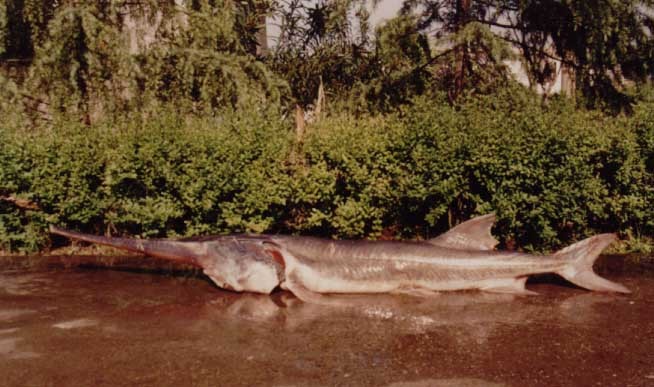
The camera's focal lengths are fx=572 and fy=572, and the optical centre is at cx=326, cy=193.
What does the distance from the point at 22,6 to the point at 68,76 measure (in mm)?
1591

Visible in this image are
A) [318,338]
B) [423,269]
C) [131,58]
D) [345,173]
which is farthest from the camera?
[131,58]

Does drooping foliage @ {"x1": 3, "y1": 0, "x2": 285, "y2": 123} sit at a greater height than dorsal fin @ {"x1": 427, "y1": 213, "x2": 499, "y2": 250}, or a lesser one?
greater

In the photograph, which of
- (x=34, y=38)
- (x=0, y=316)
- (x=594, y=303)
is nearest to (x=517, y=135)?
(x=594, y=303)

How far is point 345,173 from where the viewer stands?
27.9ft

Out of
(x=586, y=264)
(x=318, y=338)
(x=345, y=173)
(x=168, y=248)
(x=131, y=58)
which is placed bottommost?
(x=318, y=338)

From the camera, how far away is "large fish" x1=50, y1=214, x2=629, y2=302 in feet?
21.0

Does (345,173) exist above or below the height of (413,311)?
above

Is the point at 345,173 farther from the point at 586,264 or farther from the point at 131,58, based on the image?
the point at 131,58

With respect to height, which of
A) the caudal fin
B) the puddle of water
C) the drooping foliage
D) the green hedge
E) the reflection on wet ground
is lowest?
the reflection on wet ground

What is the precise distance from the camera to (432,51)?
12.7 meters

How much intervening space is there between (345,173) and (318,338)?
12.0 feet

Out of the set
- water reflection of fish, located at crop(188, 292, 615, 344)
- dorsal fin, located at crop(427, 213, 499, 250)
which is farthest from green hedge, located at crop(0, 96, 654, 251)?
water reflection of fish, located at crop(188, 292, 615, 344)

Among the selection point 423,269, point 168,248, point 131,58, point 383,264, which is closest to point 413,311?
point 423,269

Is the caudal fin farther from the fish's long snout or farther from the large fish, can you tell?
the fish's long snout
